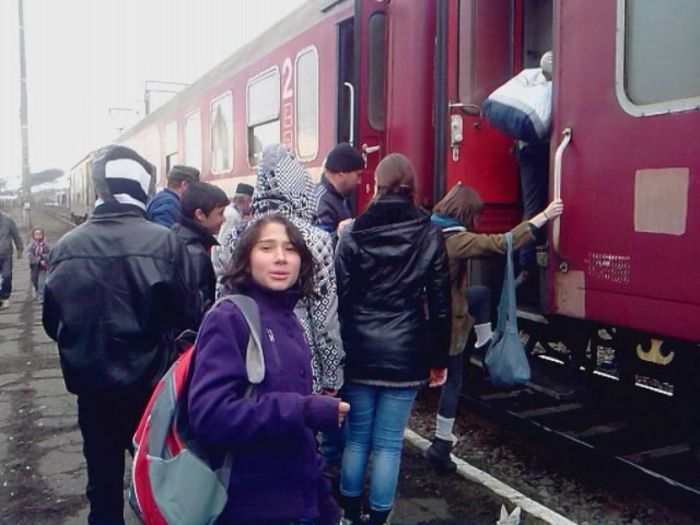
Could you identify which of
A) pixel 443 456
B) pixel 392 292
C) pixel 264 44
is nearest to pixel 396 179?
pixel 392 292

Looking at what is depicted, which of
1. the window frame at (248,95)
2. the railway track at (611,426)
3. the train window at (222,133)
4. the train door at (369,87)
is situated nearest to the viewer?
the railway track at (611,426)

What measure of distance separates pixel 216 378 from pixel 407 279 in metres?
1.33

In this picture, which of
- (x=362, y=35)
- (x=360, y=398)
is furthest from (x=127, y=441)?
(x=362, y=35)

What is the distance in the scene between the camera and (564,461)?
439 cm

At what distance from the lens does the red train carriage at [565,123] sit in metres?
3.14

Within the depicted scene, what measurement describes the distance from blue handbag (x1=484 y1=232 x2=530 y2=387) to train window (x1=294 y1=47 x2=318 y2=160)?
3.52 metres

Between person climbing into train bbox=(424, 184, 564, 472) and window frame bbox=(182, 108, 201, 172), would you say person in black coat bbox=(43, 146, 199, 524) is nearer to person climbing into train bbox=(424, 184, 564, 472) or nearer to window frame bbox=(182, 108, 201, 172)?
person climbing into train bbox=(424, 184, 564, 472)

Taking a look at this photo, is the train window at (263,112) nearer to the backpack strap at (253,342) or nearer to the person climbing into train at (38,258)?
the person climbing into train at (38,258)

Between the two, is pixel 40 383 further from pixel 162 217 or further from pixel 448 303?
pixel 448 303

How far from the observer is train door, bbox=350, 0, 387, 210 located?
5.61 metres

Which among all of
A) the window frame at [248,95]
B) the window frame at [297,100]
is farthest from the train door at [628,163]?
the window frame at [248,95]

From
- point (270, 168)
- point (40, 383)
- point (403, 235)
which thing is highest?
point (270, 168)

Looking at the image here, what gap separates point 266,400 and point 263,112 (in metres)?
6.83

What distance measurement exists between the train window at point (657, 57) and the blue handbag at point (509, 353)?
90 cm
